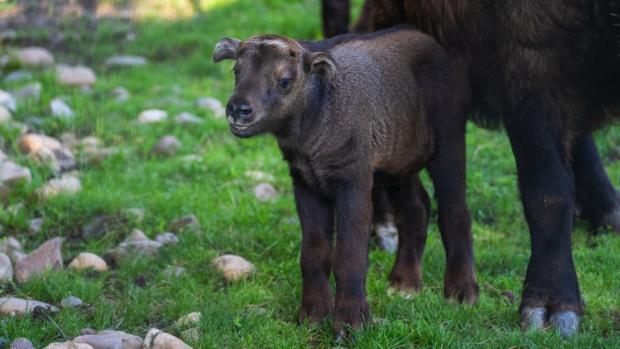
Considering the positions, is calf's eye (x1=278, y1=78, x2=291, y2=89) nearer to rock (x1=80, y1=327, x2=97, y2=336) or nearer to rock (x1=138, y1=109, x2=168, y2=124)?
rock (x1=80, y1=327, x2=97, y2=336)

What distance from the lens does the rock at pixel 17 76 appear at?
9133mm

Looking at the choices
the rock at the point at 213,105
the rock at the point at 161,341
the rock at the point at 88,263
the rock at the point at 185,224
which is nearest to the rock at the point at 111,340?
the rock at the point at 161,341

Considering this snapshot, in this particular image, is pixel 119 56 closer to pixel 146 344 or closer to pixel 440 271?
pixel 440 271

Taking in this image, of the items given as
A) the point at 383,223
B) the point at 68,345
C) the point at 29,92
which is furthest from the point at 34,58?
the point at 68,345

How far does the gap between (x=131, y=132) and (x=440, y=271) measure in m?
2.92

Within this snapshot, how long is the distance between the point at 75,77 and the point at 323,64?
4558 mm

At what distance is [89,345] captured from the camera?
15.2ft

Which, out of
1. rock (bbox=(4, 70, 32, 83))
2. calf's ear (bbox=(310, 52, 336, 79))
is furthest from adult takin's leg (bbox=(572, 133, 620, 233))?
rock (bbox=(4, 70, 32, 83))

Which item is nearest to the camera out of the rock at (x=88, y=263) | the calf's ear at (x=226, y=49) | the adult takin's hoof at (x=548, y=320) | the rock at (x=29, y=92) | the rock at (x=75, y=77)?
the calf's ear at (x=226, y=49)

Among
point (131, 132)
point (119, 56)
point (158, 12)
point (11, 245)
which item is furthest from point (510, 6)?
point (158, 12)

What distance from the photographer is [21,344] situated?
4801 millimetres

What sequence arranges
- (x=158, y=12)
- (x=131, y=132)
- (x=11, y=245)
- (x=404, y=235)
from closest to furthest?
(x=404, y=235)
(x=11, y=245)
(x=131, y=132)
(x=158, y=12)

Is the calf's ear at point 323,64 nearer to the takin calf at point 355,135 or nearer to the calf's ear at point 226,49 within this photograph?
the takin calf at point 355,135

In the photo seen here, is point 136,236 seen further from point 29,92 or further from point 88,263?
point 29,92
